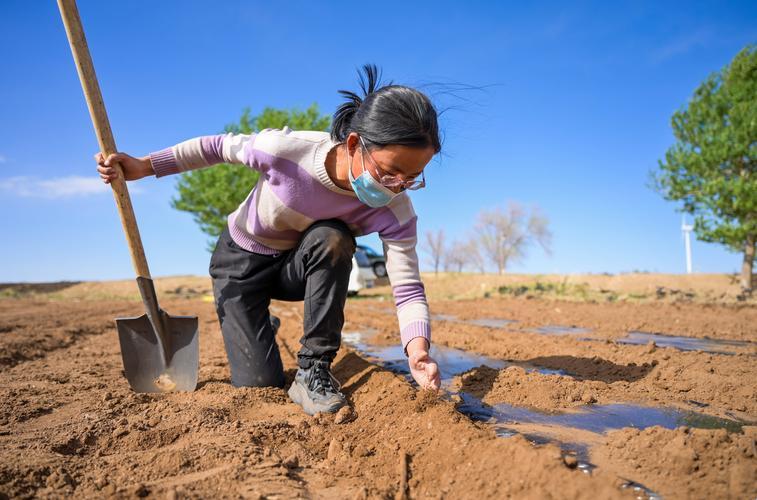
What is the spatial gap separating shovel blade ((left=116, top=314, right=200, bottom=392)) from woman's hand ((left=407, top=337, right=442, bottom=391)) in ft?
4.65

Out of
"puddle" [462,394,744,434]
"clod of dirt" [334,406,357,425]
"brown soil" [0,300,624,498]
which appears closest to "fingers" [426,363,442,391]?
"brown soil" [0,300,624,498]

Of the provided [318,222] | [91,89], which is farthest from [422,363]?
[91,89]

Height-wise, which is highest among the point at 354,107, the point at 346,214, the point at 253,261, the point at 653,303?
the point at 354,107

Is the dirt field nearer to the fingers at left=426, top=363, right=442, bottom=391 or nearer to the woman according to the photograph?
the fingers at left=426, top=363, right=442, bottom=391

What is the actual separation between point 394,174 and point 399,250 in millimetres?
508

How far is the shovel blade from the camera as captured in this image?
297 cm

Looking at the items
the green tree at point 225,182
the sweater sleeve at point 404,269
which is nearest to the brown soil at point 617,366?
the sweater sleeve at point 404,269

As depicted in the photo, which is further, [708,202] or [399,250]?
[708,202]

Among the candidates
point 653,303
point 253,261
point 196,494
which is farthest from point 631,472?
point 653,303

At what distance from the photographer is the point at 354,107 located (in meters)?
2.46

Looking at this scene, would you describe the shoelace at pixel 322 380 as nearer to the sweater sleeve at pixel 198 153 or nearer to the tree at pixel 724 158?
the sweater sleeve at pixel 198 153

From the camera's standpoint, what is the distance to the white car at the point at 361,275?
1360 cm

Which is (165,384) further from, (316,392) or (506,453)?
(506,453)

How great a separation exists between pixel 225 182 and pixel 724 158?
1747 centimetres
